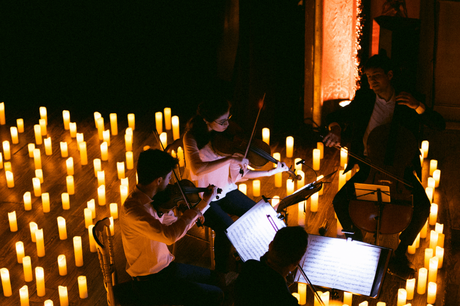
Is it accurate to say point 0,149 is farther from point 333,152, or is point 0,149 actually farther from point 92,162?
point 333,152

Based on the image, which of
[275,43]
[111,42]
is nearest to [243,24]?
[275,43]

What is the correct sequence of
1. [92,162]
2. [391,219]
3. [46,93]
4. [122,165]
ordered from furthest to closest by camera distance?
[46,93]
[92,162]
[122,165]
[391,219]

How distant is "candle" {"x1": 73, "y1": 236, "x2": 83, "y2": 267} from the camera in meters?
3.84

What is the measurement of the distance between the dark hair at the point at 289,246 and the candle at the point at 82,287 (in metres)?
1.46

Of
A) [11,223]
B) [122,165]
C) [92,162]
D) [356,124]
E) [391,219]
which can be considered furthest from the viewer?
[92,162]

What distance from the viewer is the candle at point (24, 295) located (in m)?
3.46

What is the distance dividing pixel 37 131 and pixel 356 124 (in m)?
3.07

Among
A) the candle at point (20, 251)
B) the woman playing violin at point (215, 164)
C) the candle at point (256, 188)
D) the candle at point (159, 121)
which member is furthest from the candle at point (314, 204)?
the candle at point (20, 251)

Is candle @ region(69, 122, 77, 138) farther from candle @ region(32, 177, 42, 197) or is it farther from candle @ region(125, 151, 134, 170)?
candle @ region(32, 177, 42, 197)

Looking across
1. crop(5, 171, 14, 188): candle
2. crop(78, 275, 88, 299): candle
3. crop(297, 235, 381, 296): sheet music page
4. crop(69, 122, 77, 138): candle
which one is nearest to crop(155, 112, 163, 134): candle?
crop(69, 122, 77, 138): candle

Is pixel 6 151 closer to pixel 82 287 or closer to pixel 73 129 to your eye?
pixel 73 129

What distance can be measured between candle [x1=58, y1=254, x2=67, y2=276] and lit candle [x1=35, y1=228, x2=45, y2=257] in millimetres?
247

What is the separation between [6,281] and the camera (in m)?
3.58

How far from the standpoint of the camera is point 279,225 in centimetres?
344
